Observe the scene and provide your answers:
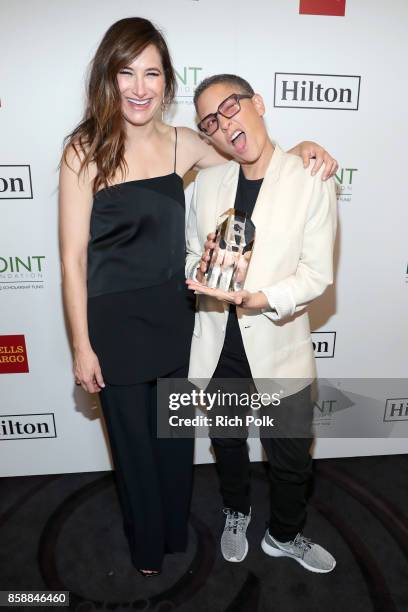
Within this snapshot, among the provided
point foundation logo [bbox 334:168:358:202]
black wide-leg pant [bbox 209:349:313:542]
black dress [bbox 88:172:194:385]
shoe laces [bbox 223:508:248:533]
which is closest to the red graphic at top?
point foundation logo [bbox 334:168:358:202]

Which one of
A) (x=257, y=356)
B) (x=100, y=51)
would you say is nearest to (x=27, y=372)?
(x=257, y=356)

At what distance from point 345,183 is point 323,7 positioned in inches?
29.6

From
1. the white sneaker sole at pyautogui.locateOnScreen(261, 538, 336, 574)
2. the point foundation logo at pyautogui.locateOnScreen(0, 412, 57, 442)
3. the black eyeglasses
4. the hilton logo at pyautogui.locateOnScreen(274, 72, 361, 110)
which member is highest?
the hilton logo at pyautogui.locateOnScreen(274, 72, 361, 110)

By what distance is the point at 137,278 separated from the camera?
5.60ft

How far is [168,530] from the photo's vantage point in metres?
2.13

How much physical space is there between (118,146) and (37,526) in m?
1.81

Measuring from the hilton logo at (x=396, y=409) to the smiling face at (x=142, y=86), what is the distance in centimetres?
204

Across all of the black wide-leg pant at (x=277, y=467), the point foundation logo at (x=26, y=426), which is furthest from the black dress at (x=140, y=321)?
the point foundation logo at (x=26, y=426)

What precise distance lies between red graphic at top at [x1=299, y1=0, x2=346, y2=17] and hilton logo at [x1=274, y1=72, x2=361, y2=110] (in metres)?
0.24

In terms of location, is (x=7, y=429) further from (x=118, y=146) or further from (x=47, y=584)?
(x=118, y=146)

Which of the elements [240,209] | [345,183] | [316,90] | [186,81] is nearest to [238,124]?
[240,209]

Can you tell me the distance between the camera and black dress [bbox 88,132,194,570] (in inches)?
65.2

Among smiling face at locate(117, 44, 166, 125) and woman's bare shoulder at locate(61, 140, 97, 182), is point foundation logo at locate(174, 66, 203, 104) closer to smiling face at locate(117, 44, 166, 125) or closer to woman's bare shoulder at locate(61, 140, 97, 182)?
smiling face at locate(117, 44, 166, 125)

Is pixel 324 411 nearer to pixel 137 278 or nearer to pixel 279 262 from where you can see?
pixel 279 262
